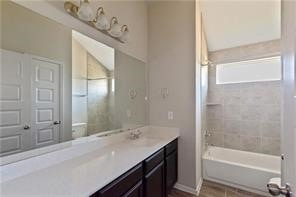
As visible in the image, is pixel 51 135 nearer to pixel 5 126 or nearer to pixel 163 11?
pixel 5 126

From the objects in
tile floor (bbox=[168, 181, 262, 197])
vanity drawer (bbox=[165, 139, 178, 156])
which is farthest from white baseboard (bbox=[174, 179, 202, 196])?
vanity drawer (bbox=[165, 139, 178, 156])

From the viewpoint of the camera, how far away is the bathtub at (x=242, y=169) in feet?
7.73

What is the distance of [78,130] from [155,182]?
3.07 feet

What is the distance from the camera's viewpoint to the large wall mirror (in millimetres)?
1092

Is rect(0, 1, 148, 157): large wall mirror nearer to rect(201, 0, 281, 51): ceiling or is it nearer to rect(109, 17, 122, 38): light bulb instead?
rect(109, 17, 122, 38): light bulb

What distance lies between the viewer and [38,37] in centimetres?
126

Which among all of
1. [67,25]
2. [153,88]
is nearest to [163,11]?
[153,88]

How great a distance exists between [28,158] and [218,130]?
128 inches

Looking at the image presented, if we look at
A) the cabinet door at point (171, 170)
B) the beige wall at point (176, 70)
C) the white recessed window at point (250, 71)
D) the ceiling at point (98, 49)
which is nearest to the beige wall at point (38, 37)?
the ceiling at point (98, 49)

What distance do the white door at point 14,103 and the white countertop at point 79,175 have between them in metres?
0.23

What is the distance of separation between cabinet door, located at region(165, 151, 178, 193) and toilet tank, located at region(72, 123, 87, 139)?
1.06m

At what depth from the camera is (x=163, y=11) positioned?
2.63 metres

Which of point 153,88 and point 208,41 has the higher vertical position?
point 208,41

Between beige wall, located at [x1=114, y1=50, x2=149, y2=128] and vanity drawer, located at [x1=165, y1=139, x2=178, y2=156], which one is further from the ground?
beige wall, located at [x1=114, y1=50, x2=149, y2=128]
